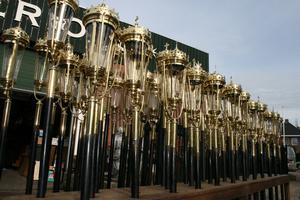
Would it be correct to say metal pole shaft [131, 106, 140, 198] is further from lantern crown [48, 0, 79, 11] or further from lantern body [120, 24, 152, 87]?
lantern crown [48, 0, 79, 11]

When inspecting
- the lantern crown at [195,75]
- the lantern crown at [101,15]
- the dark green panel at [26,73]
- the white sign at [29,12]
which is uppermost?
the white sign at [29,12]

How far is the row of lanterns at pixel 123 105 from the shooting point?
189 cm

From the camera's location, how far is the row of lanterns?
6.21 feet

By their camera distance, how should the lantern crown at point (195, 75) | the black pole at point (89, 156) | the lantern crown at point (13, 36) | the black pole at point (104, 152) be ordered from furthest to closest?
the lantern crown at point (195, 75) → the black pole at point (104, 152) → the lantern crown at point (13, 36) → the black pole at point (89, 156)

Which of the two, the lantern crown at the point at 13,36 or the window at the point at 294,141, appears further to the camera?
the window at the point at 294,141

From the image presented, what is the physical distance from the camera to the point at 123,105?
3326mm

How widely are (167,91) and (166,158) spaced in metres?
0.70

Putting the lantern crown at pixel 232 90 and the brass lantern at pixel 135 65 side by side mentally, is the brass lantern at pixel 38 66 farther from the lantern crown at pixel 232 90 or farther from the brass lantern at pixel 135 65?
the lantern crown at pixel 232 90

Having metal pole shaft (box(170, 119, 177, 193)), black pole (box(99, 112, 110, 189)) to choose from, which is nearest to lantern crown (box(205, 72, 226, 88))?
metal pole shaft (box(170, 119, 177, 193))

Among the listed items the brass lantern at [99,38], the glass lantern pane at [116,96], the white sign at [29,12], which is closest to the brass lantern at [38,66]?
the brass lantern at [99,38]

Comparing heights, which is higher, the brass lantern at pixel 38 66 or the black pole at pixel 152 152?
the brass lantern at pixel 38 66

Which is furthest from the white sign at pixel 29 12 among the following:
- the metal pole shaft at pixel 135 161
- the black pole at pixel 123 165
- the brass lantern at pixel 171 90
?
the metal pole shaft at pixel 135 161

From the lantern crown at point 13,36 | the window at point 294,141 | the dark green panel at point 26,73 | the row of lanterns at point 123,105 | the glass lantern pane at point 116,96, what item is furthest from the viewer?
the window at point 294,141

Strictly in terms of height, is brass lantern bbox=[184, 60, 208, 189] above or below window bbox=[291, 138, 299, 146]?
below
